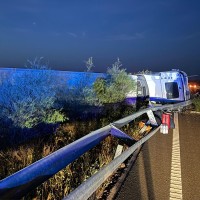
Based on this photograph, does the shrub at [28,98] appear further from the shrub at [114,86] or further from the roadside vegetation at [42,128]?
the shrub at [114,86]

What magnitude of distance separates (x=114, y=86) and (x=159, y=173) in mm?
11558

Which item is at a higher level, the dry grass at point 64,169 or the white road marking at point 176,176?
the dry grass at point 64,169

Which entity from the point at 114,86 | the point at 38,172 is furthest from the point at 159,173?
the point at 114,86

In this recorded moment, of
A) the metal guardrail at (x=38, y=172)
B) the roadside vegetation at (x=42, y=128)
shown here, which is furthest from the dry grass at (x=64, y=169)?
the metal guardrail at (x=38, y=172)

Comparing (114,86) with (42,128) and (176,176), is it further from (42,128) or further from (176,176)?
(176,176)

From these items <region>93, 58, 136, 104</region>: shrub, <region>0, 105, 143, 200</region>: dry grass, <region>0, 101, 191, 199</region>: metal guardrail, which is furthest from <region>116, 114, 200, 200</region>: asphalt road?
<region>93, 58, 136, 104</region>: shrub

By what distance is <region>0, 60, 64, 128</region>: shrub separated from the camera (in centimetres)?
740

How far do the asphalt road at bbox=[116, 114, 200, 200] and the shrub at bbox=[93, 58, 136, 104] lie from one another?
8508 mm

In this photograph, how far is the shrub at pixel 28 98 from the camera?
24.3 ft

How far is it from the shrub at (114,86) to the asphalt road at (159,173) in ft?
27.9

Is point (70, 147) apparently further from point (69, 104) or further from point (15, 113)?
point (69, 104)

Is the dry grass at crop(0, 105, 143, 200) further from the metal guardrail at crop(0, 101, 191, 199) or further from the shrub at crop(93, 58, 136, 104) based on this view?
the shrub at crop(93, 58, 136, 104)

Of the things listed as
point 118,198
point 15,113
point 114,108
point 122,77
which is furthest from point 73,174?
point 122,77

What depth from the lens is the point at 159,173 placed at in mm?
4246
